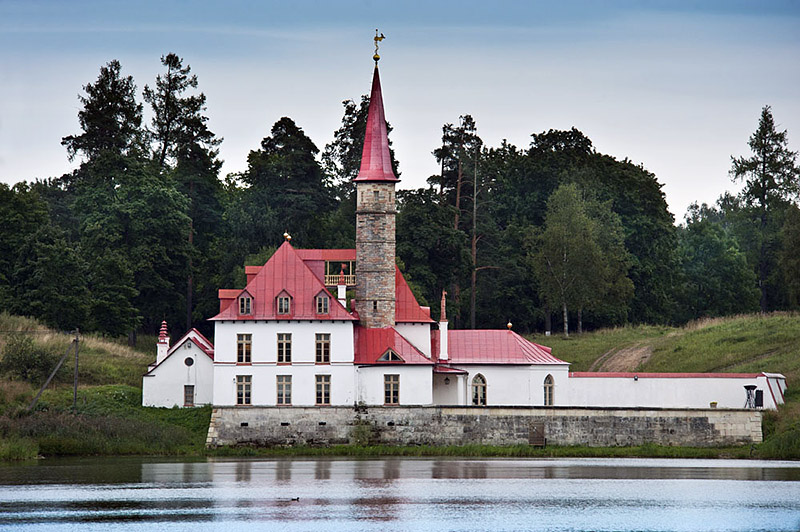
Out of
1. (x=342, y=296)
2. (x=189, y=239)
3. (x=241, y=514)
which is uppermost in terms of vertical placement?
(x=189, y=239)

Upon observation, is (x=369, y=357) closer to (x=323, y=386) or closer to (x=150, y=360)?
(x=323, y=386)

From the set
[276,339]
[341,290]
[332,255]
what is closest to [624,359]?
[332,255]

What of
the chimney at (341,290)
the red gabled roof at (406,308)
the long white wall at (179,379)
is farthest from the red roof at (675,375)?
the long white wall at (179,379)

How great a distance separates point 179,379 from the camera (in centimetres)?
6644

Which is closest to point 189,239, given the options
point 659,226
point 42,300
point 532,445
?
point 42,300

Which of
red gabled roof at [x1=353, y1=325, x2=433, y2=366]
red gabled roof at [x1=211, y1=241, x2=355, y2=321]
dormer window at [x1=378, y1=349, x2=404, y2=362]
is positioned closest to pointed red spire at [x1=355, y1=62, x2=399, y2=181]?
red gabled roof at [x1=211, y1=241, x2=355, y2=321]

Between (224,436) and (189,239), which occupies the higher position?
(189,239)

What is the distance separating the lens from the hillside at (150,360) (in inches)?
2324

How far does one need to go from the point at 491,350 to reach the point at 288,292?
1061cm

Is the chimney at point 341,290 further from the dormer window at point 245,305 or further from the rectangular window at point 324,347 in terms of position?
the dormer window at point 245,305

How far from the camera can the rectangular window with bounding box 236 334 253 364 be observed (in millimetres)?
63844

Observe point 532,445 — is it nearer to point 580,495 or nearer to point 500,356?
point 500,356

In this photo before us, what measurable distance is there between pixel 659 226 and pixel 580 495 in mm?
58807

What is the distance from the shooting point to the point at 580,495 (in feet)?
151
